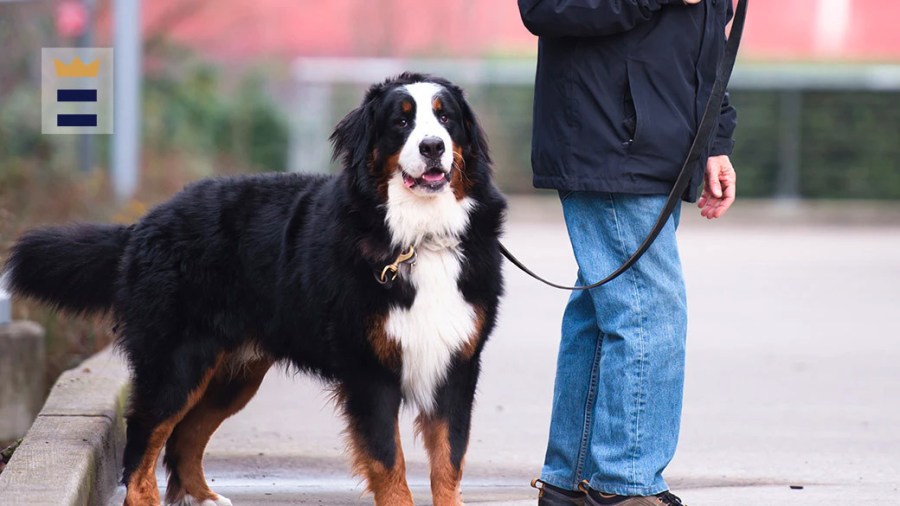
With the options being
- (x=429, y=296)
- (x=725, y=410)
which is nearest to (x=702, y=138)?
(x=429, y=296)

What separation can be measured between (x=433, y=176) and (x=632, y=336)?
87 centimetres

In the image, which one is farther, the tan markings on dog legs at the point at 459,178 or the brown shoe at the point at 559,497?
the brown shoe at the point at 559,497

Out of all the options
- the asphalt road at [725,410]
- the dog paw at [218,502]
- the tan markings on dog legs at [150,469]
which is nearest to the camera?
the tan markings on dog legs at [150,469]

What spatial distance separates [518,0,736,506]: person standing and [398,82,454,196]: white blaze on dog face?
327 millimetres

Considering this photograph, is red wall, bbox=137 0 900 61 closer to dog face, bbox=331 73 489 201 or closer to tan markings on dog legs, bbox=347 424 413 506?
dog face, bbox=331 73 489 201

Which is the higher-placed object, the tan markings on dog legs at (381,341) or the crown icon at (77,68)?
the crown icon at (77,68)

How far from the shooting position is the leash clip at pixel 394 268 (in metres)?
4.88

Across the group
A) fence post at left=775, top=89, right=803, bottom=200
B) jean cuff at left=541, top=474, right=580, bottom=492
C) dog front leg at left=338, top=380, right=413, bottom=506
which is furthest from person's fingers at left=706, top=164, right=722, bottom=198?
fence post at left=775, top=89, right=803, bottom=200

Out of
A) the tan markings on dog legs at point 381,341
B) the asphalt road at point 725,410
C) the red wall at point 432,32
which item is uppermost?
the red wall at point 432,32

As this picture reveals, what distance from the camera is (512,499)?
5629mm

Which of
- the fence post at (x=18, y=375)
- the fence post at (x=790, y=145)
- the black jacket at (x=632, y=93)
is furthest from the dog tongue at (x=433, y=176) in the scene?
the fence post at (x=790, y=145)

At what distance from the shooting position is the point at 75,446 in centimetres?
526

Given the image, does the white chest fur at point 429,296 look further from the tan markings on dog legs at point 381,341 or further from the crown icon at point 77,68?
the crown icon at point 77,68

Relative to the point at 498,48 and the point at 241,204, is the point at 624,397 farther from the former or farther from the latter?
the point at 498,48
